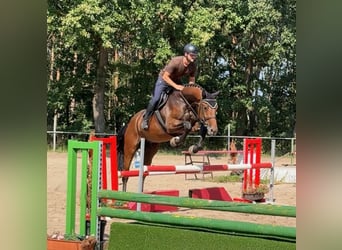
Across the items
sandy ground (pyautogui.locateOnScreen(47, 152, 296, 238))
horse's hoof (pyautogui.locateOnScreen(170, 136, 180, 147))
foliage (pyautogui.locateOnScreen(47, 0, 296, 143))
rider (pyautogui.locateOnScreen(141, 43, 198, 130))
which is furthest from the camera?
foliage (pyautogui.locateOnScreen(47, 0, 296, 143))

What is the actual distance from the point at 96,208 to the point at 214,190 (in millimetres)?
2322

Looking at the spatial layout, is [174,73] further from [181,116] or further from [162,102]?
[181,116]

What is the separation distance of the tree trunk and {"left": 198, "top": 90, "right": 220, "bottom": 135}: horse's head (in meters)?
10.6

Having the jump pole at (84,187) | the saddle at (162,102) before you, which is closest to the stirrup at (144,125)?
the saddle at (162,102)

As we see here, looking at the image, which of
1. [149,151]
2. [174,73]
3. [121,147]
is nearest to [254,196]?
[149,151]

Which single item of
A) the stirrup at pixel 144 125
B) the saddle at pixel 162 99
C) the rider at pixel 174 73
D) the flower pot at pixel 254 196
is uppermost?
the rider at pixel 174 73

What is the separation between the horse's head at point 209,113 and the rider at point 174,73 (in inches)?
11.6

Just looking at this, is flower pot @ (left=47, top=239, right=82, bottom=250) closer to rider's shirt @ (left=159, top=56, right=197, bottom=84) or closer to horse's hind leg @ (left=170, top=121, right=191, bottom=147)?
horse's hind leg @ (left=170, top=121, right=191, bottom=147)

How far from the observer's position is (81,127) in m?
17.0

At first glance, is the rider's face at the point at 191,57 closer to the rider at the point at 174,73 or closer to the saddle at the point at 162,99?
the rider at the point at 174,73

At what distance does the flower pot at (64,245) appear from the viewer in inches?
110

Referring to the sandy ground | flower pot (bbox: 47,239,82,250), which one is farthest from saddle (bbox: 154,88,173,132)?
flower pot (bbox: 47,239,82,250)

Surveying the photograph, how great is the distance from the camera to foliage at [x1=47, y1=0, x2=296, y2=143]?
1543 cm
